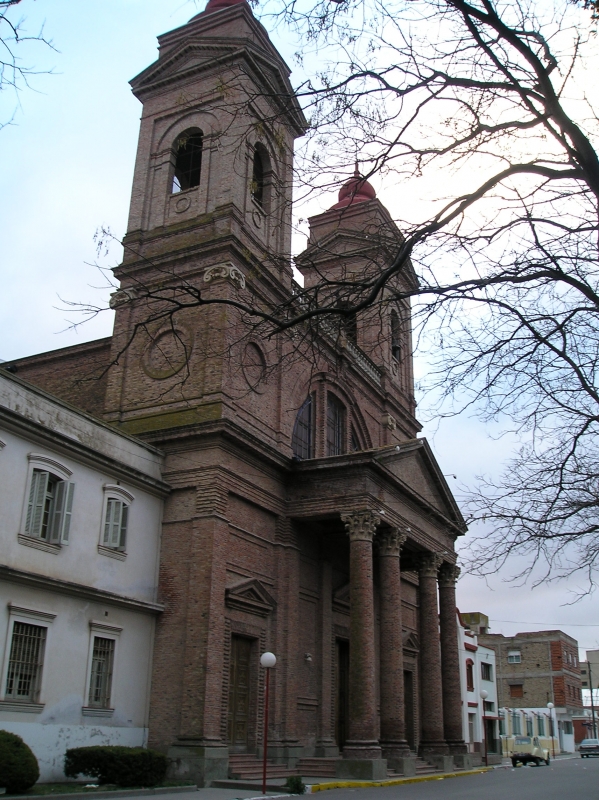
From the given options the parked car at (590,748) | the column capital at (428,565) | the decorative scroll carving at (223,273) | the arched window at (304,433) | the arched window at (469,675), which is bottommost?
the parked car at (590,748)

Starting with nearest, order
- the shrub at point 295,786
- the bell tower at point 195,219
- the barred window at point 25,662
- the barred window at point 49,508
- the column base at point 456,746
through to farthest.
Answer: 1. the barred window at point 25,662
2. the barred window at point 49,508
3. the shrub at point 295,786
4. the bell tower at point 195,219
5. the column base at point 456,746

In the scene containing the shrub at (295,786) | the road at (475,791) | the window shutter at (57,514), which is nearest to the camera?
the road at (475,791)

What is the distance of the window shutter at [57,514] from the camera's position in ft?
58.9

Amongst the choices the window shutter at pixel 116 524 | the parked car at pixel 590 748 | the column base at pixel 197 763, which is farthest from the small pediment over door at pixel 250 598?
the parked car at pixel 590 748

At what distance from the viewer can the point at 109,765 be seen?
1666 cm

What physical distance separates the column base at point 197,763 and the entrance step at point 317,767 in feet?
10.2

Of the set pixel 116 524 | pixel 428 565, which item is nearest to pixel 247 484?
pixel 116 524

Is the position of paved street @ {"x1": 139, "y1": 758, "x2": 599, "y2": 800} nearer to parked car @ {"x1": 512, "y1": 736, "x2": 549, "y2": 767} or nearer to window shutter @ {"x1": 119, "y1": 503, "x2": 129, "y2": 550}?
window shutter @ {"x1": 119, "y1": 503, "x2": 129, "y2": 550}

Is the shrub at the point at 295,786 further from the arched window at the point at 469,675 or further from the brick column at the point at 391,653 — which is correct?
the arched window at the point at 469,675

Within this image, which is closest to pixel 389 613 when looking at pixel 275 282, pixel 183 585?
pixel 183 585

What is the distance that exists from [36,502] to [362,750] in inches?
420

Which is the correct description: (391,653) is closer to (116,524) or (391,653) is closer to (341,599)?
(341,599)

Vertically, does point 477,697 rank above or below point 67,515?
below

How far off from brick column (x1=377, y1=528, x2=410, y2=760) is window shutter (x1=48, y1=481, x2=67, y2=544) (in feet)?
35.6
